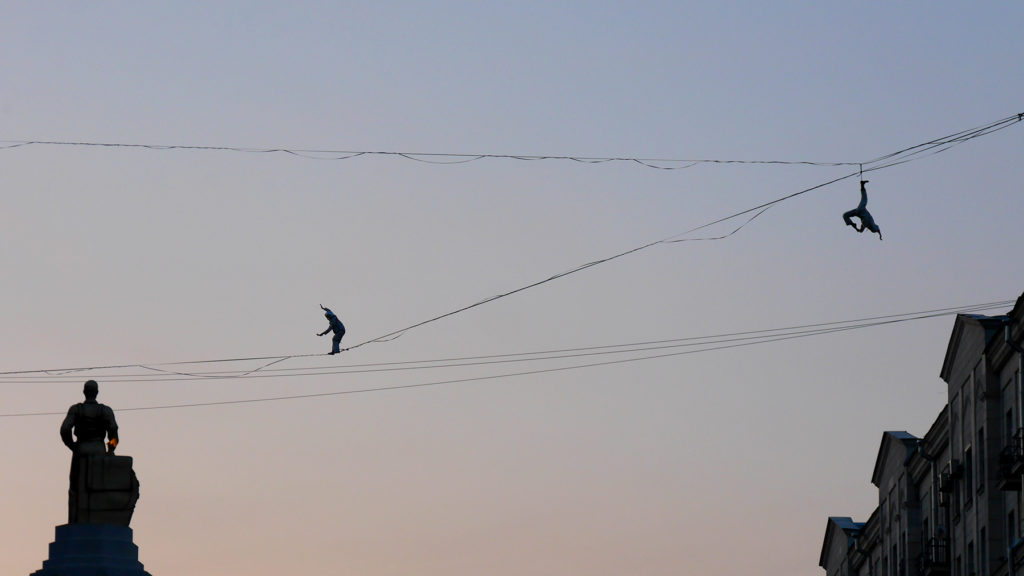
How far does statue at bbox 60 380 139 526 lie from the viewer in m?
38.9

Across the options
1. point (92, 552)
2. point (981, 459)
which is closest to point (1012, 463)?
point (981, 459)

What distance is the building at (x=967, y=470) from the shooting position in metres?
56.1

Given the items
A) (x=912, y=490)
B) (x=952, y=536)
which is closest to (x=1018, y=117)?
(x=952, y=536)

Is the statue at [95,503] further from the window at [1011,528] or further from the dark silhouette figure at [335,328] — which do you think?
the window at [1011,528]

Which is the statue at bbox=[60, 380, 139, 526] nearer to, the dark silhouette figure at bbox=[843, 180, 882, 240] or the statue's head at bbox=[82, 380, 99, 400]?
the statue's head at bbox=[82, 380, 99, 400]

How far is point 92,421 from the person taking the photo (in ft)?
129

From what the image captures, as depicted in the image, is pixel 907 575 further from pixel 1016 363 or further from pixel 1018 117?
pixel 1018 117

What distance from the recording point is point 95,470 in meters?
39.2

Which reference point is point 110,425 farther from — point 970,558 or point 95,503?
point 970,558

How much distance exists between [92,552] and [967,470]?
3060 centimetres

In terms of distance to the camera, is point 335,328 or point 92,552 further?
point 335,328

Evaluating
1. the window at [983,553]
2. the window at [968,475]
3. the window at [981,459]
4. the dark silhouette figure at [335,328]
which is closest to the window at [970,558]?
the window at [968,475]

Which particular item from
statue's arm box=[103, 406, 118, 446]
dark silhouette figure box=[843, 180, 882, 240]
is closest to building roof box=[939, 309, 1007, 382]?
dark silhouette figure box=[843, 180, 882, 240]

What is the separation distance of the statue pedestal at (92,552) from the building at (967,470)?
24.6m
